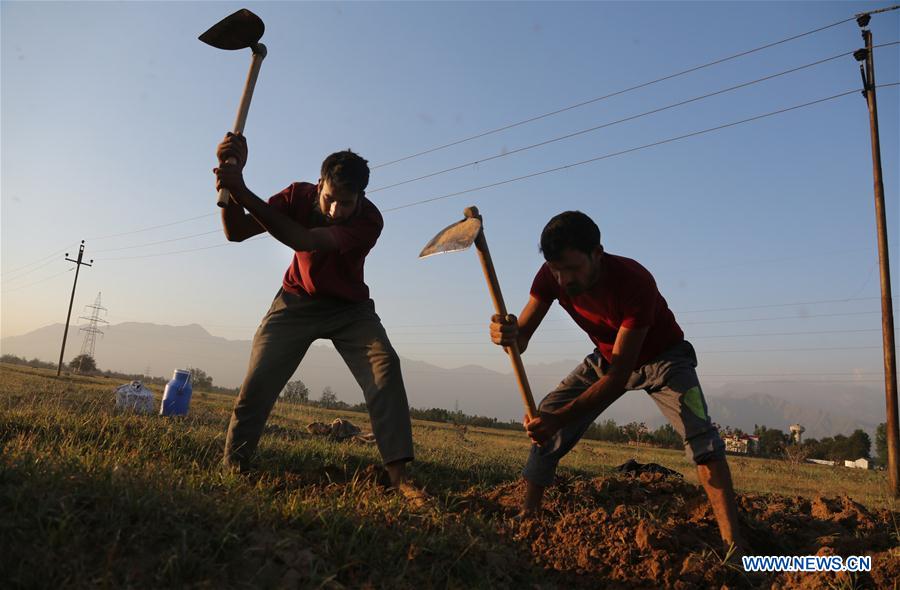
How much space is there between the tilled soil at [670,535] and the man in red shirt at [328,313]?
0.82 m

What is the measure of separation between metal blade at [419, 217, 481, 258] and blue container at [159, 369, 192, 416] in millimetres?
6692

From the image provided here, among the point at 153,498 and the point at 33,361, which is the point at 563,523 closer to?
the point at 153,498

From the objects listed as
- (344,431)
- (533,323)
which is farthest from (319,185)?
(344,431)

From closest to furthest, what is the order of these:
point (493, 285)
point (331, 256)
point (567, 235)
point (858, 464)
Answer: point (567, 235) → point (493, 285) → point (331, 256) → point (858, 464)

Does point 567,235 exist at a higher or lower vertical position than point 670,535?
higher

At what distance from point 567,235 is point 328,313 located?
180 cm

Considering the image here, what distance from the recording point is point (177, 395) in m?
8.80

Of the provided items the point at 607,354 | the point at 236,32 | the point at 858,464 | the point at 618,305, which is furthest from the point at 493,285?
the point at 858,464

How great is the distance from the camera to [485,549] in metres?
2.77

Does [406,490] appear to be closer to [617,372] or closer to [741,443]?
[617,372]

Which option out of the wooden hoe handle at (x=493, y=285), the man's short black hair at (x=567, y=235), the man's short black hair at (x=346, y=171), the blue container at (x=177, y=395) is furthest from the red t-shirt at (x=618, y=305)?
the blue container at (x=177, y=395)

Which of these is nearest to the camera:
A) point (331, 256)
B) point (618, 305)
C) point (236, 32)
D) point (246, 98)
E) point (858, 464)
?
point (618, 305)

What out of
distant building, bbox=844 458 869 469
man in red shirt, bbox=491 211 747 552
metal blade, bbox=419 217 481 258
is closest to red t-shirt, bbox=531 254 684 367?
man in red shirt, bbox=491 211 747 552

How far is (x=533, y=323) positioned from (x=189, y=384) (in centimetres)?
704
